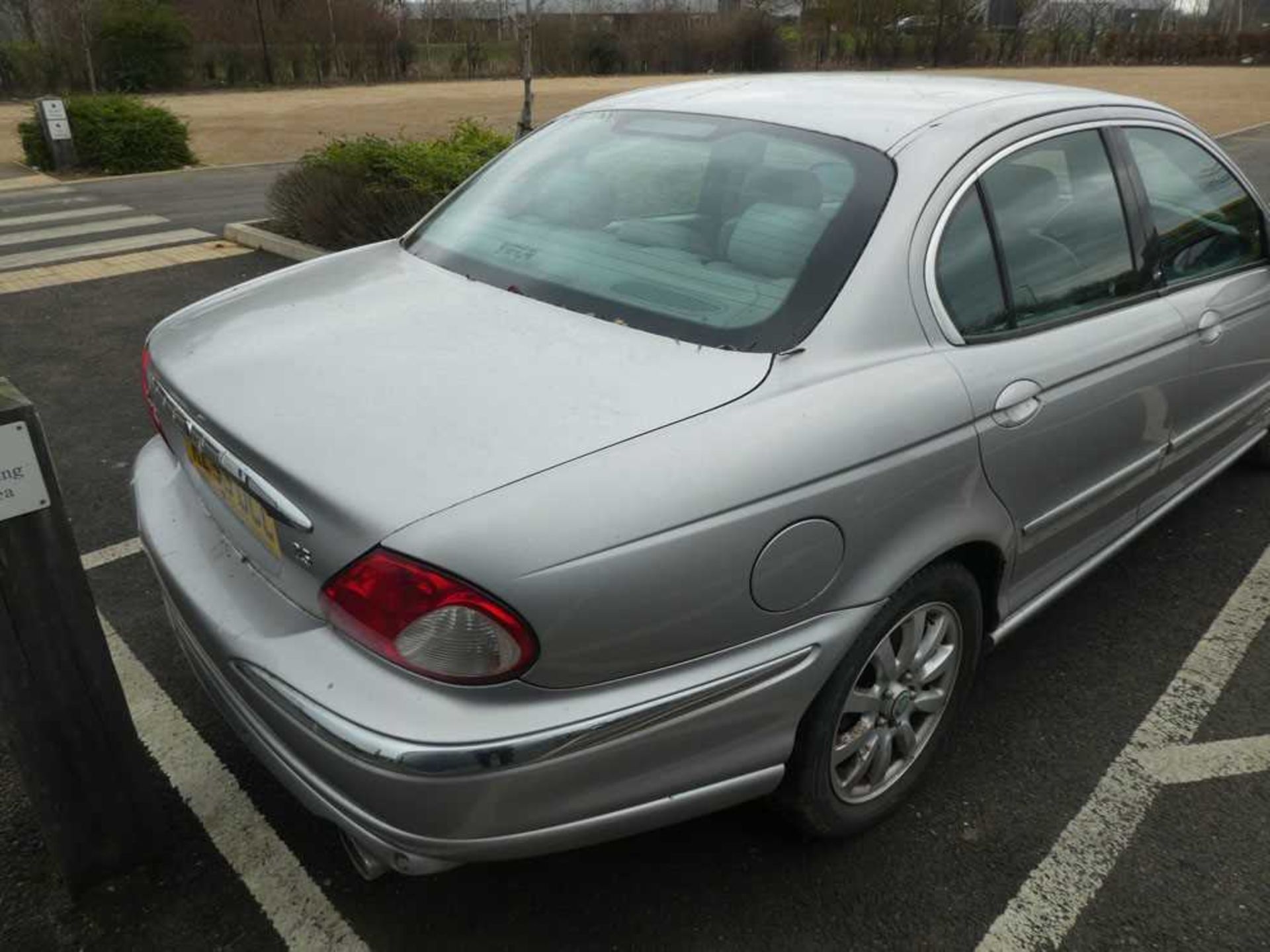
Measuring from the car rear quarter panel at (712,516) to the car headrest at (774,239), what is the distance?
0.32 m

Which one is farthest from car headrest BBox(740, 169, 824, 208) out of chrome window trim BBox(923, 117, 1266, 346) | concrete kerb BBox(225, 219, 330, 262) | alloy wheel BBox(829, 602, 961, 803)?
concrete kerb BBox(225, 219, 330, 262)

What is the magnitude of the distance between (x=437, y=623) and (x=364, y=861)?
0.62 m

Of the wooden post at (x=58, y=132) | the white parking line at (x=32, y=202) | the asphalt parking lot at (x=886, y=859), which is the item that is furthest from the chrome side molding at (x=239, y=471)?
the wooden post at (x=58, y=132)

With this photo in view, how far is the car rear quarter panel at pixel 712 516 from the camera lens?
1.65 meters

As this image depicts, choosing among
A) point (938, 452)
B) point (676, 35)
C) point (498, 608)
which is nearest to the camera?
point (498, 608)

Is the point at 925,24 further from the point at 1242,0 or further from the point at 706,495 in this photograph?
the point at 706,495

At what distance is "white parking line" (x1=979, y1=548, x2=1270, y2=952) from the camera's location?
7.11ft

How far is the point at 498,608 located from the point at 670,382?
23.3 inches

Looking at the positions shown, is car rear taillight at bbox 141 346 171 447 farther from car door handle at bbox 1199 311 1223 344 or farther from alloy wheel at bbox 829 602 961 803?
car door handle at bbox 1199 311 1223 344

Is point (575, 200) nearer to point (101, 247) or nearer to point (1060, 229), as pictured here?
point (1060, 229)

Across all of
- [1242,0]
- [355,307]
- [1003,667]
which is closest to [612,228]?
[355,307]

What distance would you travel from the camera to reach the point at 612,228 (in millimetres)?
2609

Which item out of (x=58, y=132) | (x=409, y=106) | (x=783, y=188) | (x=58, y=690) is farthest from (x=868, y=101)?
(x=409, y=106)

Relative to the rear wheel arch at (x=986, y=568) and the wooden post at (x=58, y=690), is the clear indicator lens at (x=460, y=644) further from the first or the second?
the rear wheel arch at (x=986, y=568)
